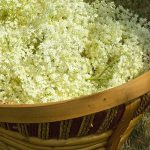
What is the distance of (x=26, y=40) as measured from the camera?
173cm

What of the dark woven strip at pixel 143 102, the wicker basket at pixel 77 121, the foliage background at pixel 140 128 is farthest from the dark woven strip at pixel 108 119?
the foliage background at pixel 140 128

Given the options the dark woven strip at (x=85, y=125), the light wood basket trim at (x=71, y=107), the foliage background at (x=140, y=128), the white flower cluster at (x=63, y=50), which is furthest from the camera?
the foliage background at (x=140, y=128)

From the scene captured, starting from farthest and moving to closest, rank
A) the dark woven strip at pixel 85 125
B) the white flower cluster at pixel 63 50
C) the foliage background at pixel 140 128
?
the foliage background at pixel 140 128 → the white flower cluster at pixel 63 50 → the dark woven strip at pixel 85 125

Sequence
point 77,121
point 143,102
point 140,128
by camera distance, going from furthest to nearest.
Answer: point 140,128, point 143,102, point 77,121

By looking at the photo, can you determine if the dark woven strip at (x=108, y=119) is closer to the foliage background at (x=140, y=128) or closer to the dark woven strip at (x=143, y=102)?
the dark woven strip at (x=143, y=102)

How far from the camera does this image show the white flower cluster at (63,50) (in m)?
1.61

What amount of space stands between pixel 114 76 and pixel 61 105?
0.43 m

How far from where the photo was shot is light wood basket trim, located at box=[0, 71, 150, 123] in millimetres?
1345

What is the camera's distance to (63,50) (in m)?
1.68

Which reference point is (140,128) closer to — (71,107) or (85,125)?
(85,125)

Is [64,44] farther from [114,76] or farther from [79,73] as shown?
[114,76]

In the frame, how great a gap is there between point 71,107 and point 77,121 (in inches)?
5.9

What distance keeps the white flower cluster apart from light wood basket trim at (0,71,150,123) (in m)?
0.15

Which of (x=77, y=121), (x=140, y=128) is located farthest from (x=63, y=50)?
(x=140, y=128)
